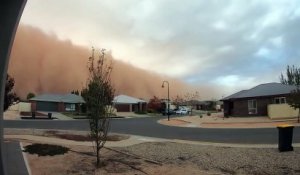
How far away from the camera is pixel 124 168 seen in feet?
48.7

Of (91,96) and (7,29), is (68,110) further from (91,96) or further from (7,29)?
(7,29)

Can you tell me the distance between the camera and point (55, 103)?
94.2 metres

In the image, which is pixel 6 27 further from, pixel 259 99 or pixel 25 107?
pixel 25 107

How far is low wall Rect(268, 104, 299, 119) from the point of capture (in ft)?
159

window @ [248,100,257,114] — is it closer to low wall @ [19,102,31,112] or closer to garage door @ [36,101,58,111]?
low wall @ [19,102,31,112]

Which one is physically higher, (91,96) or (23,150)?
(91,96)

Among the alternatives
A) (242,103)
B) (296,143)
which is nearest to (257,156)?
(296,143)

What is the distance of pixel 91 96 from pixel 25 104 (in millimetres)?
72640

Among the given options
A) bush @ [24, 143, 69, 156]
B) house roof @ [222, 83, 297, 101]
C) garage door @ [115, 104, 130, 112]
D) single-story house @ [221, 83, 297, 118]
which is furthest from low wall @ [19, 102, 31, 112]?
bush @ [24, 143, 69, 156]

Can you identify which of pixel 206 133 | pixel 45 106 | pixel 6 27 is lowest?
pixel 206 133

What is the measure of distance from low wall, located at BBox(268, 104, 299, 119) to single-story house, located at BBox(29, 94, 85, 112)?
48975 millimetres

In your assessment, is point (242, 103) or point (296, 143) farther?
point (242, 103)

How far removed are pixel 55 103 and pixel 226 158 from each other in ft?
261

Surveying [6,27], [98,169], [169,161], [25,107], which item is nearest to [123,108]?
[25,107]
